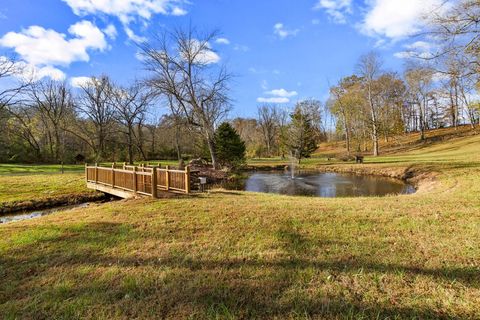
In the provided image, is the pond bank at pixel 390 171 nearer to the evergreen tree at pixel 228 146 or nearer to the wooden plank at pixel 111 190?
the evergreen tree at pixel 228 146

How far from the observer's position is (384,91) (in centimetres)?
3662

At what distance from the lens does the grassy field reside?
2510mm

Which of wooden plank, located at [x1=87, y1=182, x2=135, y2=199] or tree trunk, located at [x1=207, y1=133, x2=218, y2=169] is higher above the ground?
tree trunk, located at [x1=207, y1=133, x2=218, y2=169]

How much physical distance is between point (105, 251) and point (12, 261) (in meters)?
1.29

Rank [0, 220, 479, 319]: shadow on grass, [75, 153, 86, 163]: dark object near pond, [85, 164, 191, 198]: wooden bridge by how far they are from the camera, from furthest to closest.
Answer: [75, 153, 86, 163]: dark object near pond → [85, 164, 191, 198]: wooden bridge → [0, 220, 479, 319]: shadow on grass

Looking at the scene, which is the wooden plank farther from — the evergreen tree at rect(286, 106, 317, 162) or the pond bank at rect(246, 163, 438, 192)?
the evergreen tree at rect(286, 106, 317, 162)

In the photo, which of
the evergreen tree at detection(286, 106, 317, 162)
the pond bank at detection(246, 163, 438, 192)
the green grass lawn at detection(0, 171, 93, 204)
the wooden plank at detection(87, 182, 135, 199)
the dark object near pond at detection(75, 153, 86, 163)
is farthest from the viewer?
the dark object near pond at detection(75, 153, 86, 163)

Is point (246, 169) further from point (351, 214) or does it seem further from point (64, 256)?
point (64, 256)

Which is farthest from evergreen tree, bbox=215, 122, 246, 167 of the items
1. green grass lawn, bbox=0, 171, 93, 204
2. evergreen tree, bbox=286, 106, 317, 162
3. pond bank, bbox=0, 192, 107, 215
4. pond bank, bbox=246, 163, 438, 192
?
pond bank, bbox=0, 192, 107, 215

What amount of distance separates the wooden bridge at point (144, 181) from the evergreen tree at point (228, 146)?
38.1 ft

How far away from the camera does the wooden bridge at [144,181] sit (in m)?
8.86

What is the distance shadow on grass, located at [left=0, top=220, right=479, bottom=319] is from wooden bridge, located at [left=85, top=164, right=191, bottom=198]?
4.68 metres

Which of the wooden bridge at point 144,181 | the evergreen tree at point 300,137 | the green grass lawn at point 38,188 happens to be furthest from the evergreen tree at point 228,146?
the wooden bridge at point 144,181

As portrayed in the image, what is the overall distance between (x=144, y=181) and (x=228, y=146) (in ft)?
46.1
